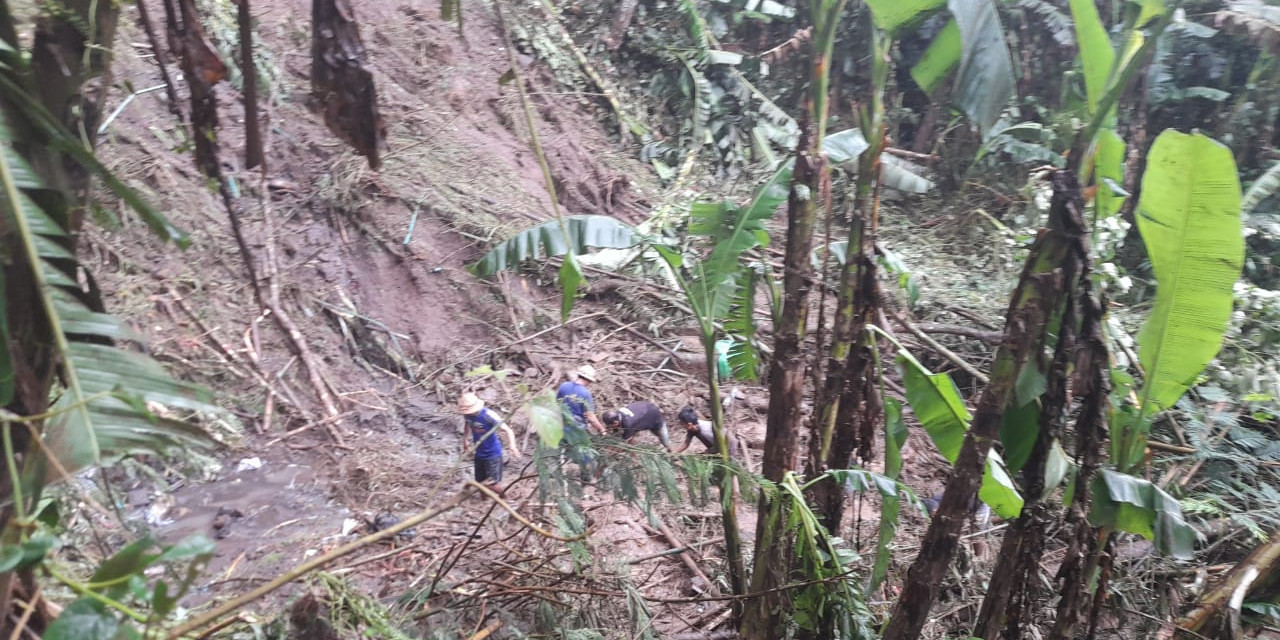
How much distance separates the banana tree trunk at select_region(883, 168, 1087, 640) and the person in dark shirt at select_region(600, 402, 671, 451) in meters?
2.89

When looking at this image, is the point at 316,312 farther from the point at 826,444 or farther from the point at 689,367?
the point at 826,444

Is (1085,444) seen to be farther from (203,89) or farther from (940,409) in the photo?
(203,89)

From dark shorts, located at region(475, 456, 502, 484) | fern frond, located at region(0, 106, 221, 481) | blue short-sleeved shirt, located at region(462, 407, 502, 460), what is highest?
fern frond, located at region(0, 106, 221, 481)

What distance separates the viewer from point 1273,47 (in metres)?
5.88

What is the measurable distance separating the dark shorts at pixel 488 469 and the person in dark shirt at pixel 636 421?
99 cm

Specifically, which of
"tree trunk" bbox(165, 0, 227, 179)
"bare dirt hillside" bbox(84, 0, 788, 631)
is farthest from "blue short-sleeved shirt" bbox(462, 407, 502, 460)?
"tree trunk" bbox(165, 0, 227, 179)

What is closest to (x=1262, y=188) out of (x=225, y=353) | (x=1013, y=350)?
(x=1013, y=350)

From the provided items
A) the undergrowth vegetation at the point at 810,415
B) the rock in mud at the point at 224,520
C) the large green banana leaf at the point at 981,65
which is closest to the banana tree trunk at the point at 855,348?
the undergrowth vegetation at the point at 810,415

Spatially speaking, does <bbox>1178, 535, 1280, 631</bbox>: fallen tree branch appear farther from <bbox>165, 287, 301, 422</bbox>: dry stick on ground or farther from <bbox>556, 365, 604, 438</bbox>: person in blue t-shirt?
<bbox>165, 287, 301, 422</bbox>: dry stick on ground

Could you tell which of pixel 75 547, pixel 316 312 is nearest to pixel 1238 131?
pixel 316 312

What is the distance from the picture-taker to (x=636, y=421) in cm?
488

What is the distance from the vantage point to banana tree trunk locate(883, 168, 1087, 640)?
1.86 meters

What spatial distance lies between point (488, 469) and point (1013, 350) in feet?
9.54

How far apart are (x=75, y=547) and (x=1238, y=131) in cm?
929
